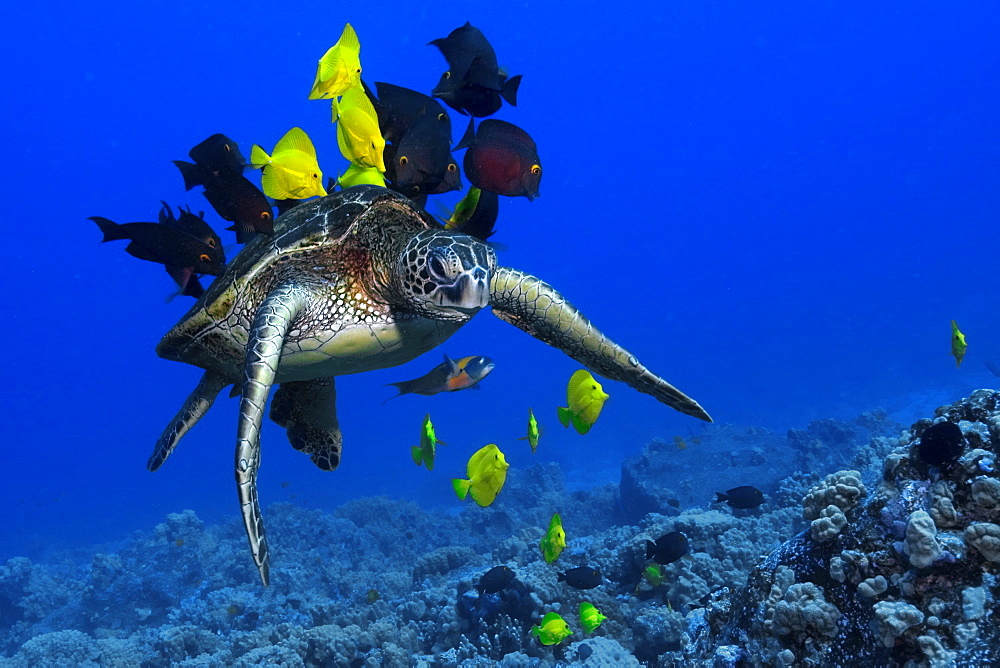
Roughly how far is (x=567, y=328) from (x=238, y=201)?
2.28m

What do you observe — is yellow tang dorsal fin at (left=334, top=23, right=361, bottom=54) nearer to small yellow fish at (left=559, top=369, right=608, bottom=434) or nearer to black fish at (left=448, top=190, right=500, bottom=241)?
black fish at (left=448, top=190, right=500, bottom=241)

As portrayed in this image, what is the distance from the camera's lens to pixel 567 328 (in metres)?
3.54

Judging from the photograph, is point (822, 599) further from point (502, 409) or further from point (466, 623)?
point (502, 409)

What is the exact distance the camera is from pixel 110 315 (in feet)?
358

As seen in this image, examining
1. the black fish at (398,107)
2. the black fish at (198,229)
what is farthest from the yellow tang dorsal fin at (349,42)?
the black fish at (198,229)

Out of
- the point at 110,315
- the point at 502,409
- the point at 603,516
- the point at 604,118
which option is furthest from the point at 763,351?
the point at 110,315

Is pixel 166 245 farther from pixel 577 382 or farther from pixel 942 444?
pixel 942 444

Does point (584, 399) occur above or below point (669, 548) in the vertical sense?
above

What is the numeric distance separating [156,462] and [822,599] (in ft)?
14.5

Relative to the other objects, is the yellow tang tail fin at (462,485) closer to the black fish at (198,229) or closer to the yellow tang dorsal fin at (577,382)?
the yellow tang dorsal fin at (577,382)

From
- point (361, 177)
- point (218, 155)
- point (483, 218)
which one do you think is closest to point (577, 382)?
point (483, 218)

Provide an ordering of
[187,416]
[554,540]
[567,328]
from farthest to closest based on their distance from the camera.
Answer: [554,540], [187,416], [567,328]

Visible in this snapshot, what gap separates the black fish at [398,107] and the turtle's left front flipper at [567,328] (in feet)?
3.56

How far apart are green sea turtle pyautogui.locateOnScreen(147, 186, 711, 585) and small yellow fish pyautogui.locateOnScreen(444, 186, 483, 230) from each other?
0.20 m
